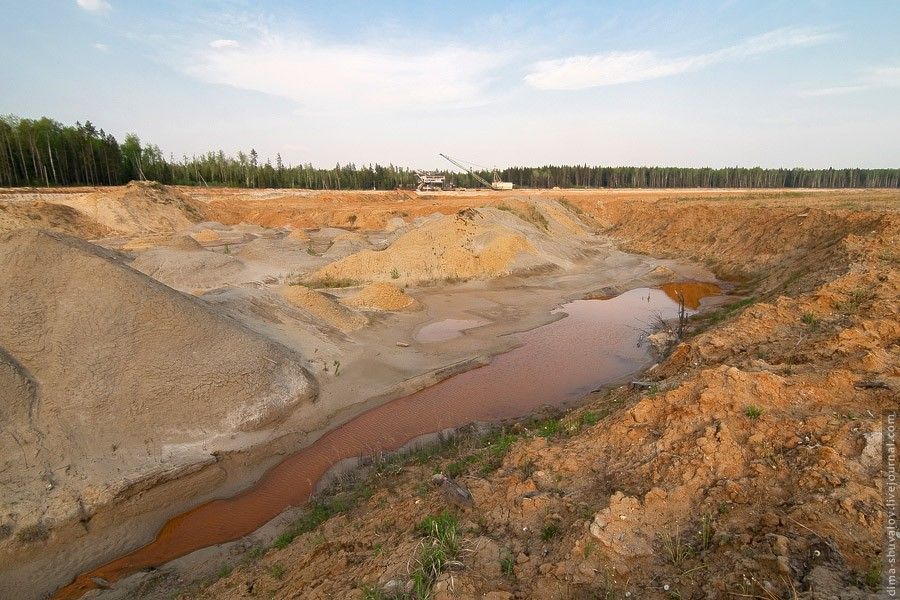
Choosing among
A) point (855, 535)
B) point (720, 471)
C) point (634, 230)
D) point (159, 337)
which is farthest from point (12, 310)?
point (634, 230)

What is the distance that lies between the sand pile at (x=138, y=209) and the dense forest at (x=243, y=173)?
1614 cm

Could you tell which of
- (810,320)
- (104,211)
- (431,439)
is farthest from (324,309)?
(104,211)

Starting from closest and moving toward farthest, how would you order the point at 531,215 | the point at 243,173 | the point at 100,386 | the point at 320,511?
the point at 320,511 < the point at 100,386 < the point at 531,215 < the point at 243,173

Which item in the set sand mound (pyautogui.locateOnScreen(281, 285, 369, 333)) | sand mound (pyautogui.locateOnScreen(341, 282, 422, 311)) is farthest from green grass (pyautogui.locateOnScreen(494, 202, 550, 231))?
sand mound (pyautogui.locateOnScreen(281, 285, 369, 333))

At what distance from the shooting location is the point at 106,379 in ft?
32.4

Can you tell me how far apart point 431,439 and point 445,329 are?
25.6ft

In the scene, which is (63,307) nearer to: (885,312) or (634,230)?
(885,312)

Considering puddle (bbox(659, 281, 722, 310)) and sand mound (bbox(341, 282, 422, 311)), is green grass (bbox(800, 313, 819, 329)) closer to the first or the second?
puddle (bbox(659, 281, 722, 310))

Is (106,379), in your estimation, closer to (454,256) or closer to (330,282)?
(330,282)

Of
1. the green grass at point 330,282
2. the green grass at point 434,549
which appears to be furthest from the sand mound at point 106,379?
the green grass at point 330,282

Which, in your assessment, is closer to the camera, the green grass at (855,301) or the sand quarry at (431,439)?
the sand quarry at (431,439)

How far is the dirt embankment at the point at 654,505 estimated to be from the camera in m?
4.11

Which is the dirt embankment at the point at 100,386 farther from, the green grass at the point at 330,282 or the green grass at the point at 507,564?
the green grass at the point at 330,282

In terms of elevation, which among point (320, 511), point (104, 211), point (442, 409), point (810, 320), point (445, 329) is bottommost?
point (442, 409)
